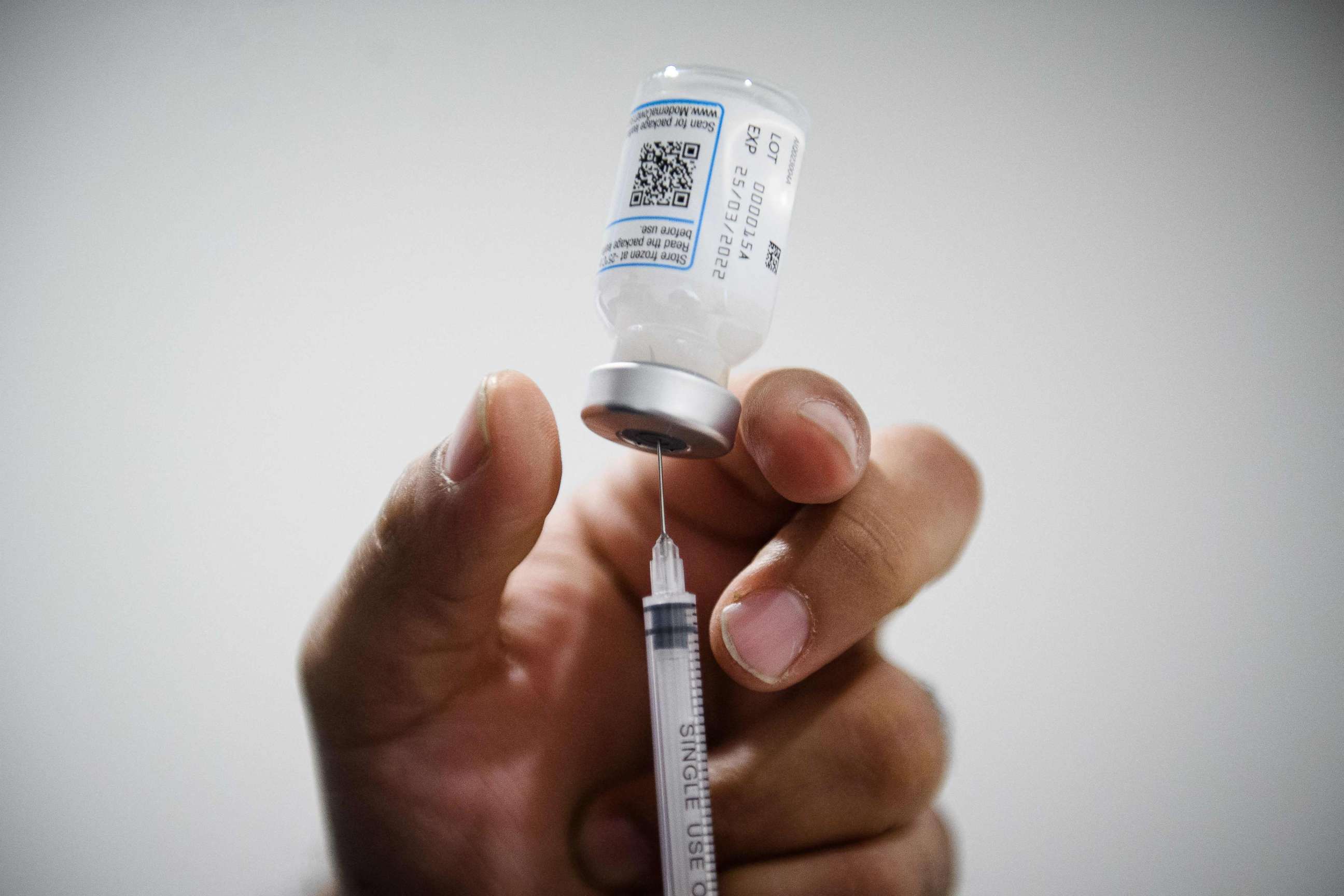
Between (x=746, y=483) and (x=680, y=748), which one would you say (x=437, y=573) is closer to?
(x=680, y=748)

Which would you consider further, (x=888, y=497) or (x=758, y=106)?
(x=888, y=497)

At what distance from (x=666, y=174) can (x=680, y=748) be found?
2.08 ft

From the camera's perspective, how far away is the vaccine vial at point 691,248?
818 millimetres

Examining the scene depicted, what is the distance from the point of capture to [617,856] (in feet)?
3.59

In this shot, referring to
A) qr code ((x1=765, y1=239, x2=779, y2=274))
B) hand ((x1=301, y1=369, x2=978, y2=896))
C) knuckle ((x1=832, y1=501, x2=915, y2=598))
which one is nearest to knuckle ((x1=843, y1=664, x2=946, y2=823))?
hand ((x1=301, y1=369, x2=978, y2=896))

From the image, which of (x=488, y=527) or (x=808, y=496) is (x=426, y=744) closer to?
(x=488, y=527)

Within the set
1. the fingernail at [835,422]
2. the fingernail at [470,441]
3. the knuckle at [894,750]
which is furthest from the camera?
the knuckle at [894,750]

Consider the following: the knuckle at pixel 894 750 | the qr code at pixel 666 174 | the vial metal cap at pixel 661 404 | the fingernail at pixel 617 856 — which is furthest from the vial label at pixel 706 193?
the fingernail at pixel 617 856

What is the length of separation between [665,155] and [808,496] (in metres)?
0.43

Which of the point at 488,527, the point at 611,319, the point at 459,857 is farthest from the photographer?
the point at 459,857

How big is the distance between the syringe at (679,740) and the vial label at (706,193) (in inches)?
9.5

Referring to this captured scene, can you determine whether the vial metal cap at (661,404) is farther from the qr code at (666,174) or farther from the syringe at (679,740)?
the qr code at (666,174)

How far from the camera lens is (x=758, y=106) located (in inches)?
33.8

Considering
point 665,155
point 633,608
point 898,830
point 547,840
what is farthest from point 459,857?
point 665,155
